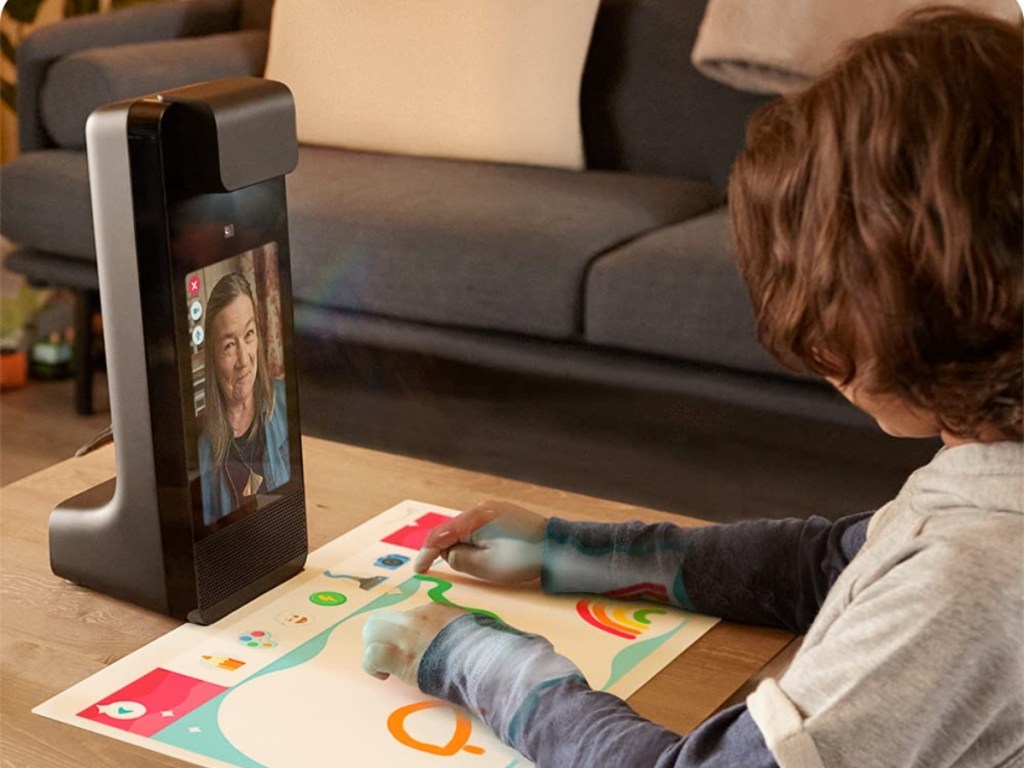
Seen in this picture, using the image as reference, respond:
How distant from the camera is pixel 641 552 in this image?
3.47 feet

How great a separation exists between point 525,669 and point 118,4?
2.98 m

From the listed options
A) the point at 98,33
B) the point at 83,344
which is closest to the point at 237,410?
the point at 83,344

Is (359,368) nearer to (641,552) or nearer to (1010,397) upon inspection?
(641,552)

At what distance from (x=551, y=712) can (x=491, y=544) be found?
247mm

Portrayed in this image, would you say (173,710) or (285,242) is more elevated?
(285,242)

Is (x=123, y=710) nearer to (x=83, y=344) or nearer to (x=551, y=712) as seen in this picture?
(x=551, y=712)

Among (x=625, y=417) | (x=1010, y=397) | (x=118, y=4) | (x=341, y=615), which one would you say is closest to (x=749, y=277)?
(x=1010, y=397)

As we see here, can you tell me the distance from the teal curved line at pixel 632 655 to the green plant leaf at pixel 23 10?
2.62m

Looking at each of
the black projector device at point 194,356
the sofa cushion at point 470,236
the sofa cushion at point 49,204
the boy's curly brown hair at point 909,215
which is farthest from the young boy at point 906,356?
the sofa cushion at point 49,204

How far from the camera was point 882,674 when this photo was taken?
0.72 meters

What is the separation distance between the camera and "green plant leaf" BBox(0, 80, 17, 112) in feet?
10.5

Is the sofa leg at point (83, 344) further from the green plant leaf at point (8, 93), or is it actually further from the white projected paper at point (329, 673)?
the white projected paper at point (329, 673)

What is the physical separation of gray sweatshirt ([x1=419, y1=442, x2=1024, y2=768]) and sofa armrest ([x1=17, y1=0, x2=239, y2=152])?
84.3 inches

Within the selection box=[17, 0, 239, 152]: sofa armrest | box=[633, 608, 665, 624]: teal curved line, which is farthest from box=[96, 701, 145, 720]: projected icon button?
box=[17, 0, 239, 152]: sofa armrest
